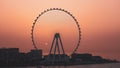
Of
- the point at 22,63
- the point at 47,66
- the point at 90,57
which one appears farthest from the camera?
the point at 90,57

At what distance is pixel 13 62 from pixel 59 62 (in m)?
13.1

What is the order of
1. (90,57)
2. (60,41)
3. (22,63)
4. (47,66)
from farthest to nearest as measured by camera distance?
(90,57), (22,63), (47,66), (60,41)

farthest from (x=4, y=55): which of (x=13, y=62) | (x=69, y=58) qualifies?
(x=69, y=58)

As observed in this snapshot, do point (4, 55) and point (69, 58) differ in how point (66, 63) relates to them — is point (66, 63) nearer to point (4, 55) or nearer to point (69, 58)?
point (69, 58)

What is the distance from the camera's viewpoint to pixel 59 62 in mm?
108938

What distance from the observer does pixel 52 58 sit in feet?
361

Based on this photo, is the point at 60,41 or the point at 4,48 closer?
the point at 60,41

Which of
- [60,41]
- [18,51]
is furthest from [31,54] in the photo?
[60,41]

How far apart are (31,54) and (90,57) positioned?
43.7 ft

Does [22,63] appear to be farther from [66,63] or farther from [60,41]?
[60,41]

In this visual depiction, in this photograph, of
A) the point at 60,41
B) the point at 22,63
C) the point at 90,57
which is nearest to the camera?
the point at 60,41

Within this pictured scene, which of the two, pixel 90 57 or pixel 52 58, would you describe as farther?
pixel 90 57

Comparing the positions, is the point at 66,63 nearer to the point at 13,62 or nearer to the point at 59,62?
the point at 59,62

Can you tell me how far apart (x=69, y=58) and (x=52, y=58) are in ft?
20.3
